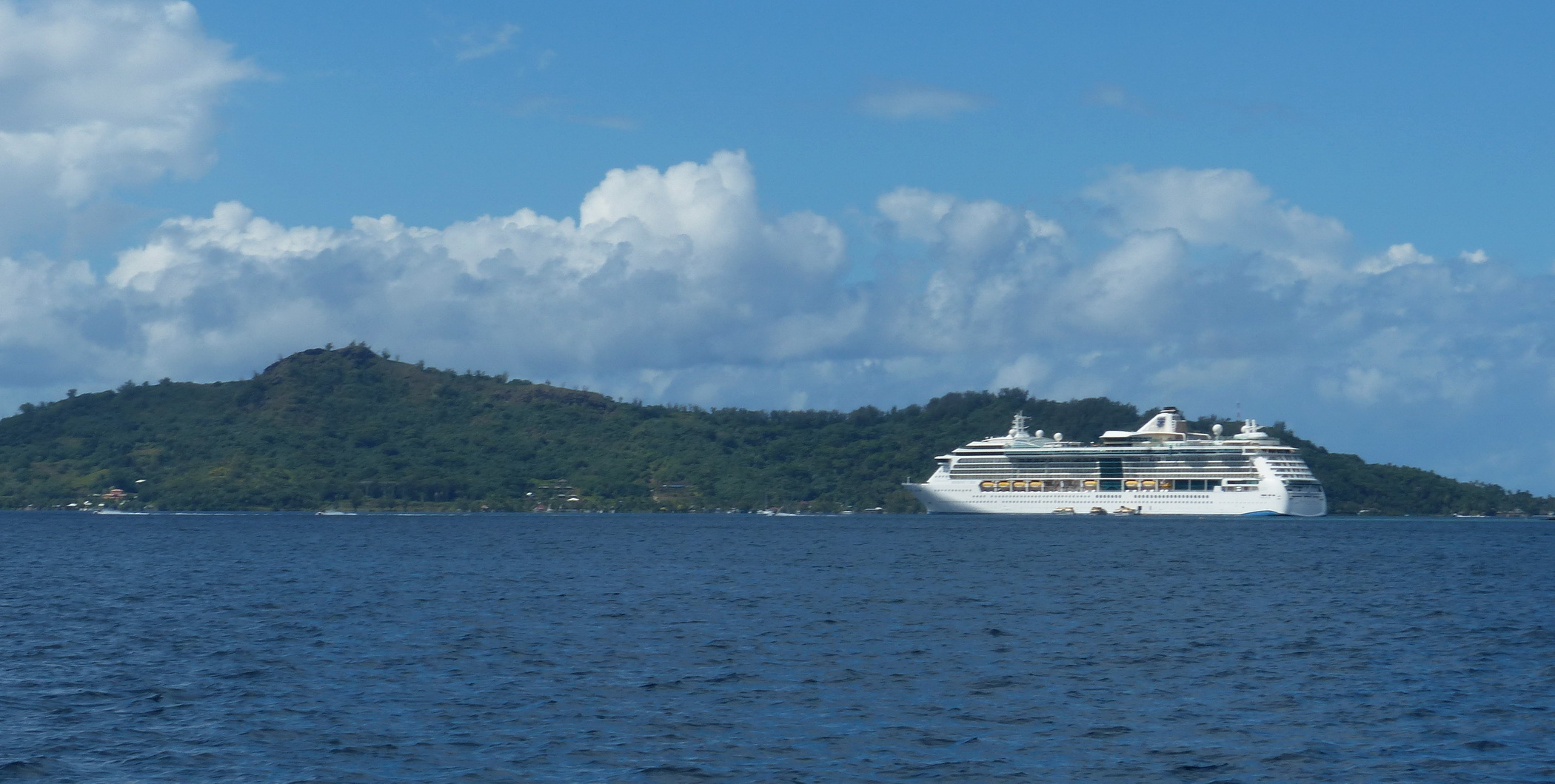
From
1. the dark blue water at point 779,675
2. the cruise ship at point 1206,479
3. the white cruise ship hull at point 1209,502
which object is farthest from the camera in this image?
the cruise ship at point 1206,479

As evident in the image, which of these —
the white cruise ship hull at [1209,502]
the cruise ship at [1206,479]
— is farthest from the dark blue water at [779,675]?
the cruise ship at [1206,479]

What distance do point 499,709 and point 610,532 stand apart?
123760 mm

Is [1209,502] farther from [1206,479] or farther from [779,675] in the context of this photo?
[779,675]

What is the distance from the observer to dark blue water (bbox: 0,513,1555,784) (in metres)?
27.5

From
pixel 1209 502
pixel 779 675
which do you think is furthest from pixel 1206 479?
pixel 779 675

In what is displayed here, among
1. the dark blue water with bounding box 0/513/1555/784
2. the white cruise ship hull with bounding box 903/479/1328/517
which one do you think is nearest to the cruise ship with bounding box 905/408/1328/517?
the white cruise ship hull with bounding box 903/479/1328/517

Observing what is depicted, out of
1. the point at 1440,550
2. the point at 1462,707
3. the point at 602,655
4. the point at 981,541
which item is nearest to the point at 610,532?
the point at 981,541

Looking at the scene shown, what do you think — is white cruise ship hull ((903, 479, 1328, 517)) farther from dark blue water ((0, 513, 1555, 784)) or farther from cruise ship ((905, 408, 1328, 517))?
dark blue water ((0, 513, 1555, 784))

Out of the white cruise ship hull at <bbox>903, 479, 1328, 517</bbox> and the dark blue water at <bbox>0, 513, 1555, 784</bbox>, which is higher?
the white cruise ship hull at <bbox>903, 479, 1328, 517</bbox>

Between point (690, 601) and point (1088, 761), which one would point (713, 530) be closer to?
point (690, 601)

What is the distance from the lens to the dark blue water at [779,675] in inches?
1082

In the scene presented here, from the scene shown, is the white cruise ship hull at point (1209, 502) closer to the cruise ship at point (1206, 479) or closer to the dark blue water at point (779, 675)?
the cruise ship at point (1206, 479)

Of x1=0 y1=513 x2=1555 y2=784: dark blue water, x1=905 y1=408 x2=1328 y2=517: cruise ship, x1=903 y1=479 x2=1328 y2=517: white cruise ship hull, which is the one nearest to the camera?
x1=0 y1=513 x2=1555 y2=784: dark blue water

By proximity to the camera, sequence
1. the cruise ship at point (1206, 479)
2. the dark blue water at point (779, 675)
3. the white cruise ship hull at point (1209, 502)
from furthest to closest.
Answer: the cruise ship at point (1206, 479)
the white cruise ship hull at point (1209, 502)
the dark blue water at point (779, 675)
